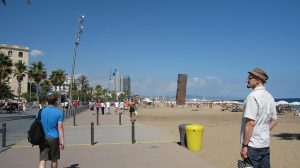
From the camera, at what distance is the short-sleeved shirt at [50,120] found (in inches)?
285

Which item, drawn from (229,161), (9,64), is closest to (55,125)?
(229,161)

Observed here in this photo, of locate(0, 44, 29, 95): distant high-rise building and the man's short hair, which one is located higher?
locate(0, 44, 29, 95): distant high-rise building

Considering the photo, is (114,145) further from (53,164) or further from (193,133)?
(53,164)

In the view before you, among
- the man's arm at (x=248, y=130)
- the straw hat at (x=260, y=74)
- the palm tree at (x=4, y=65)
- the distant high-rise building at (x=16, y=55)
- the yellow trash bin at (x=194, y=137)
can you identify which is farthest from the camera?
the distant high-rise building at (x=16, y=55)

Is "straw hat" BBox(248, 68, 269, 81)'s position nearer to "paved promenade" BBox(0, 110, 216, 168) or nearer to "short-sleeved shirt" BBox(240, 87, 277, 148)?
"short-sleeved shirt" BBox(240, 87, 277, 148)

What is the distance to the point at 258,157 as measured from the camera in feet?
16.8

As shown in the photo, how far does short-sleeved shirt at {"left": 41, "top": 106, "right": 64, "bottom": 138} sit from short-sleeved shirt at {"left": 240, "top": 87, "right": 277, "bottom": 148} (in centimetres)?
366

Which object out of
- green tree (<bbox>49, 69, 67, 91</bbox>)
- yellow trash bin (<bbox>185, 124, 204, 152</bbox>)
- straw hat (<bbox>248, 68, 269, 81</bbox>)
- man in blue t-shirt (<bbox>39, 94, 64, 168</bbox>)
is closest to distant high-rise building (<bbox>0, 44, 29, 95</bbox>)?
green tree (<bbox>49, 69, 67, 91</bbox>)

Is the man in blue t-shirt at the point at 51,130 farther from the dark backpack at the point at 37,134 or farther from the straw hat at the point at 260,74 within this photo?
the straw hat at the point at 260,74

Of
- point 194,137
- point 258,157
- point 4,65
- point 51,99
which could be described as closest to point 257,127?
point 258,157

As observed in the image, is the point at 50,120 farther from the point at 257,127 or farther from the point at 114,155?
the point at 114,155

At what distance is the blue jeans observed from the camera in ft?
16.7

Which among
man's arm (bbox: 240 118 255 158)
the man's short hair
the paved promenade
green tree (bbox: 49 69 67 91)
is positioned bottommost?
the paved promenade

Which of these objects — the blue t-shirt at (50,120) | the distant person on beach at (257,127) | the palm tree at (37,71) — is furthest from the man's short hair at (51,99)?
the palm tree at (37,71)
